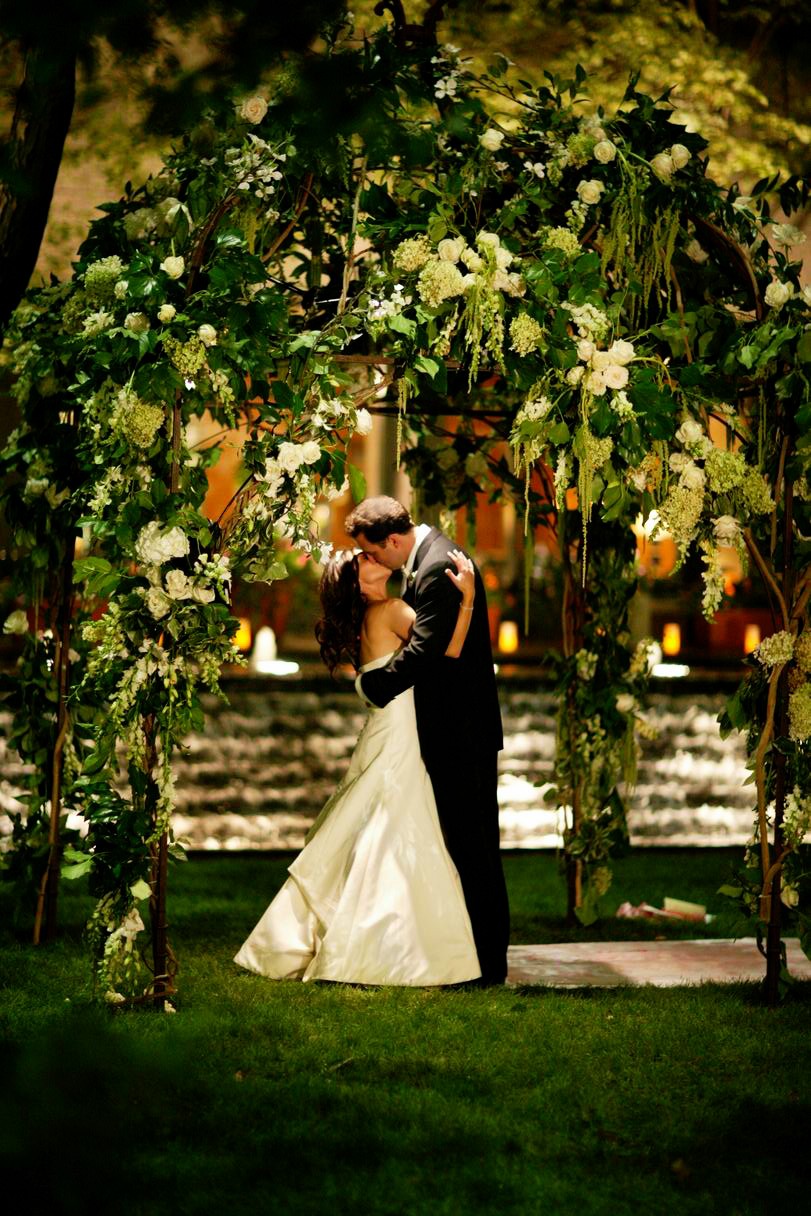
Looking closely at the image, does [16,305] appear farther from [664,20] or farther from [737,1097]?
[664,20]

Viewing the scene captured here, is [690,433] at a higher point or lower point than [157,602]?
higher

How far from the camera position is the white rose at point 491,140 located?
192 inches

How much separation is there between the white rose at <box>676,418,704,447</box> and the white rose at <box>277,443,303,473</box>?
137 centimetres

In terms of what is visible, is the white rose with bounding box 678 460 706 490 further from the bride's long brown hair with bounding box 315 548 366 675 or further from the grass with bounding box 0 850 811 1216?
the grass with bounding box 0 850 811 1216

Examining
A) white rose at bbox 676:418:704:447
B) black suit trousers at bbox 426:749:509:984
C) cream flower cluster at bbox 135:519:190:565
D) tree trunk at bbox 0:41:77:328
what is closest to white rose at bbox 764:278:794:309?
white rose at bbox 676:418:704:447

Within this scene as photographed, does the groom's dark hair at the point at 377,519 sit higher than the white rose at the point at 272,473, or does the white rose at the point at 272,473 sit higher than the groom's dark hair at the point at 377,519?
the white rose at the point at 272,473

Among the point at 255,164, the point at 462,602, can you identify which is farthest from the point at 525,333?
the point at 462,602

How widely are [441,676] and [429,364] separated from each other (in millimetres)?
1354

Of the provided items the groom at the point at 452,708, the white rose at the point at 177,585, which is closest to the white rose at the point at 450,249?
the groom at the point at 452,708

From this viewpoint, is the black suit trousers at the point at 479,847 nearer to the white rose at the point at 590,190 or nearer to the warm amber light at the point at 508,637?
the white rose at the point at 590,190

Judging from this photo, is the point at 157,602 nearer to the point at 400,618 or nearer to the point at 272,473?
the point at 272,473

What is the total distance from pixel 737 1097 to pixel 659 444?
219cm

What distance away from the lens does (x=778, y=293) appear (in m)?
4.94

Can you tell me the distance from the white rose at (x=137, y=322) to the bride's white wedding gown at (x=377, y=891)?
1.75 m
